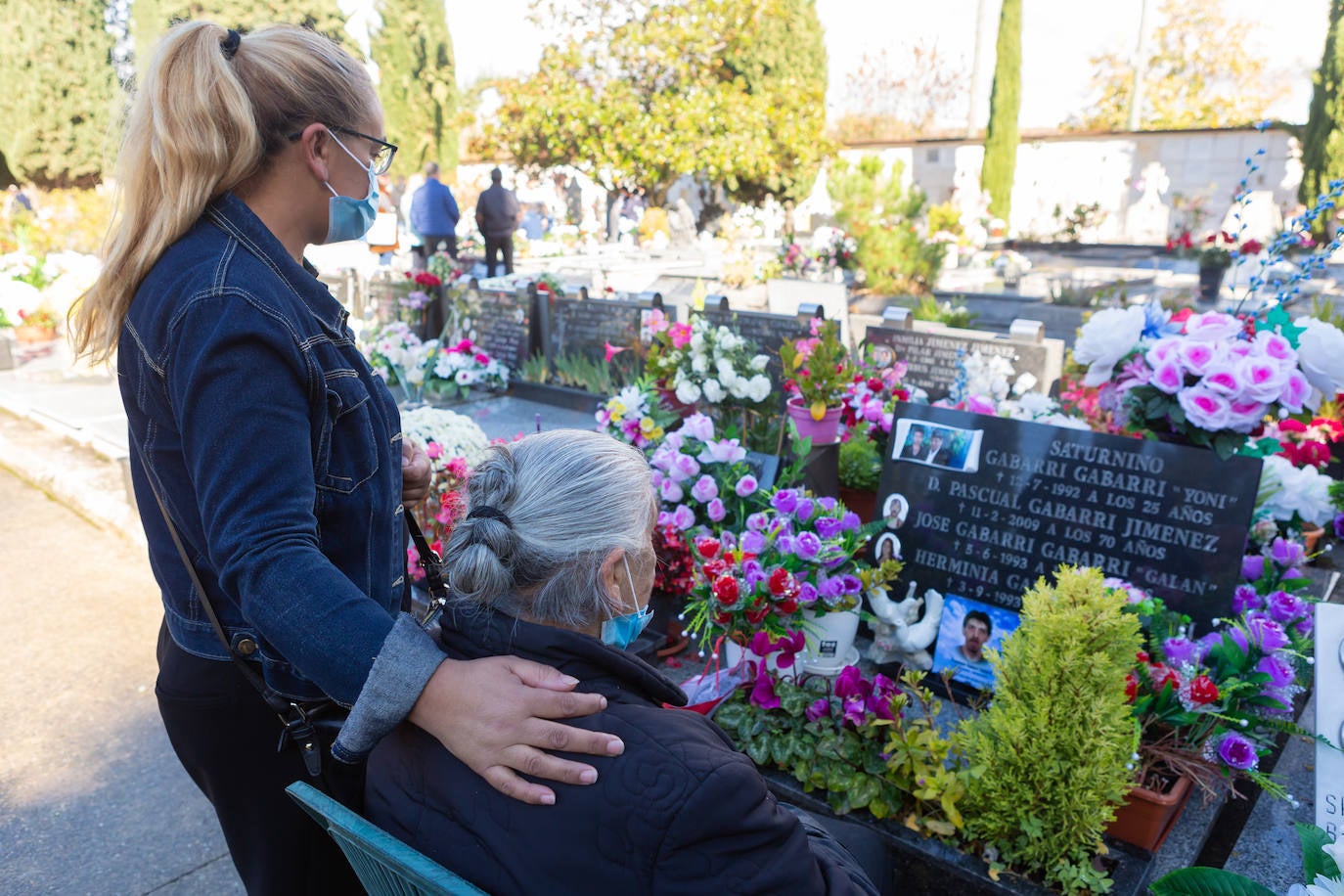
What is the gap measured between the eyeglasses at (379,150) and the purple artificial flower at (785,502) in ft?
5.04

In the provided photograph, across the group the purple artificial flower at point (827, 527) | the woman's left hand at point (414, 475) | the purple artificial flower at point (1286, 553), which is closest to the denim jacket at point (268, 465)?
the woman's left hand at point (414, 475)

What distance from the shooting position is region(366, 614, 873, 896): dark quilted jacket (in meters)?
1.07

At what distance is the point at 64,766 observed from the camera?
119 inches

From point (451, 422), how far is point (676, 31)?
18.4 meters

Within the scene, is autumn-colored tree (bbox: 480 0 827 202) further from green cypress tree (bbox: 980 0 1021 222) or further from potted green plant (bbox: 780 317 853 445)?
potted green plant (bbox: 780 317 853 445)

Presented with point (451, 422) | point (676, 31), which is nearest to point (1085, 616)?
point (451, 422)

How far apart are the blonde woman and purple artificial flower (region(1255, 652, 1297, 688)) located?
1945 millimetres

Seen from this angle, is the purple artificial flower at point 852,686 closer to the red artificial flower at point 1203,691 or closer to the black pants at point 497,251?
the red artificial flower at point 1203,691

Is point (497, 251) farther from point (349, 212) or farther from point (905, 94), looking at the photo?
point (905, 94)

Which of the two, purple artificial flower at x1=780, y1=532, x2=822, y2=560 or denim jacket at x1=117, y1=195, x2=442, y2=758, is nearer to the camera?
denim jacket at x1=117, y1=195, x2=442, y2=758

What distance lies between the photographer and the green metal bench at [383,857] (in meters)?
1.06

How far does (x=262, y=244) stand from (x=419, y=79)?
26.7m

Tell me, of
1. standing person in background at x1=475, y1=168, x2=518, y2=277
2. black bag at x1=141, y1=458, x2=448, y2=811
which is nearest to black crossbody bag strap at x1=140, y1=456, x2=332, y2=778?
black bag at x1=141, y1=458, x2=448, y2=811

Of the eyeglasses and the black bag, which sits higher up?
the eyeglasses
